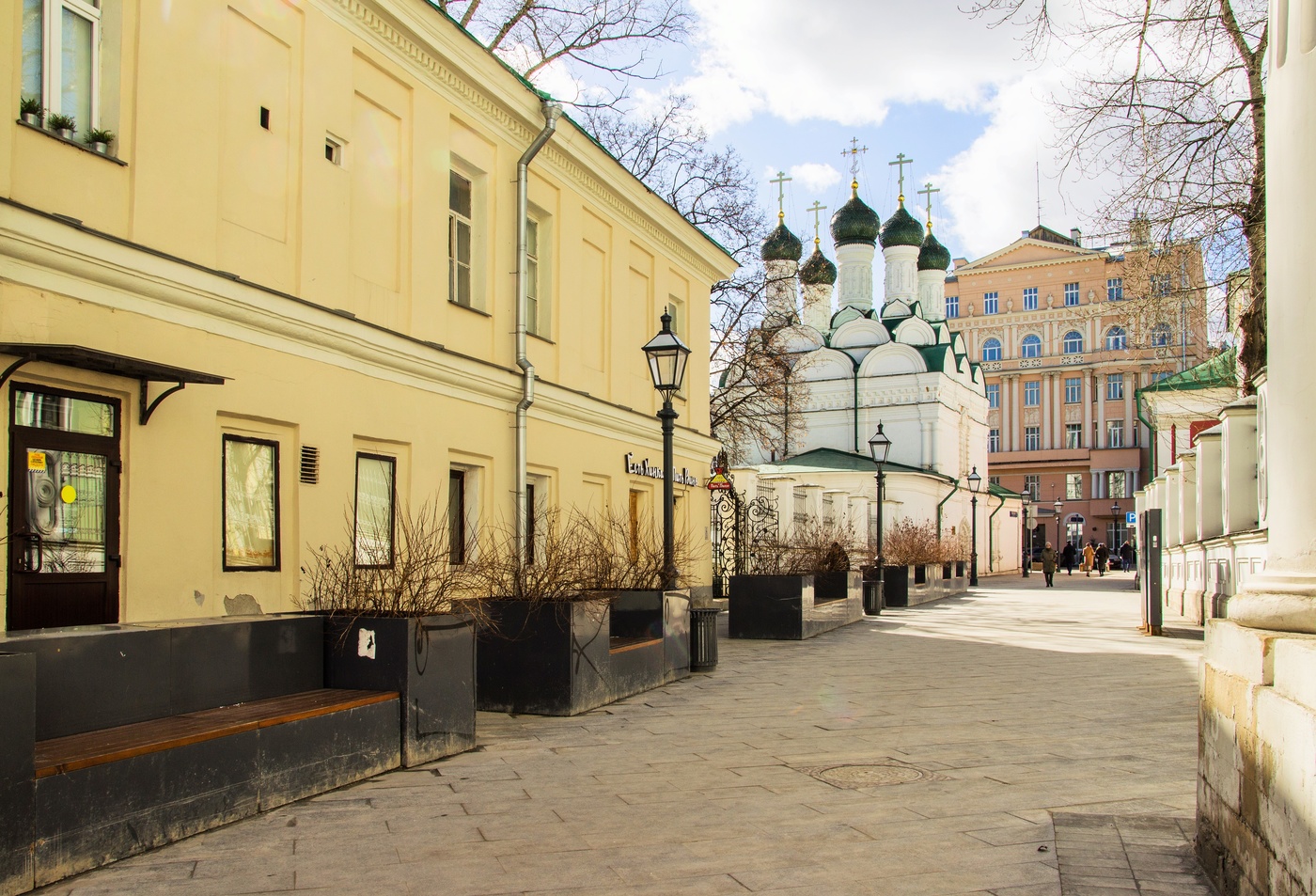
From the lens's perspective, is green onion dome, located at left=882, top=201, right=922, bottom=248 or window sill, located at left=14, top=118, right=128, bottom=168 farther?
green onion dome, located at left=882, top=201, right=922, bottom=248

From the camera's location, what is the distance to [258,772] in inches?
242

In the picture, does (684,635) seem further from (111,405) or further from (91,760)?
(91,760)

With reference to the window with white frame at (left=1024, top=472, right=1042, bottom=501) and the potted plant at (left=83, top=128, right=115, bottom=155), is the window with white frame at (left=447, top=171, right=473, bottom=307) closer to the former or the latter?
the potted plant at (left=83, top=128, right=115, bottom=155)

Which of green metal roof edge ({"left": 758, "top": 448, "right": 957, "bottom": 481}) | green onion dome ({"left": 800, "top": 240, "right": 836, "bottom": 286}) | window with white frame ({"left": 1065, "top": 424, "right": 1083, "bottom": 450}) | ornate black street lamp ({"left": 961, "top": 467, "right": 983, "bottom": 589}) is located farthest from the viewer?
window with white frame ({"left": 1065, "top": 424, "right": 1083, "bottom": 450})

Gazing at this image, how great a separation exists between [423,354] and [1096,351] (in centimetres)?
6995

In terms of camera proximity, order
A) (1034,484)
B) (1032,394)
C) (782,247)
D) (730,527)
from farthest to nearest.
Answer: (1032,394) < (1034,484) < (782,247) < (730,527)

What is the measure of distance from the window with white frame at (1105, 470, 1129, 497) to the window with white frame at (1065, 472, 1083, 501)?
198 cm

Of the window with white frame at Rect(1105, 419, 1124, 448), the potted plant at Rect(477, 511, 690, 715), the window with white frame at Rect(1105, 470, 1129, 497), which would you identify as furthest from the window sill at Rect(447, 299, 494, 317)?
the window with white frame at Rect(1105, 419, 1124, 448)

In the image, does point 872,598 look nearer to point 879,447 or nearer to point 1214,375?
point 879,447

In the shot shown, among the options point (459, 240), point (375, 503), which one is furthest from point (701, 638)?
point (459, 240)

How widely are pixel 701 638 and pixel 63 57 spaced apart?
26.7 feet

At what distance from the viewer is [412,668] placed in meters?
7.39

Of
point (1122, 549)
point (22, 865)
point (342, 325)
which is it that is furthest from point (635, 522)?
point (1122, 549)

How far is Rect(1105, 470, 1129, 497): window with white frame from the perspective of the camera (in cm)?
7269
